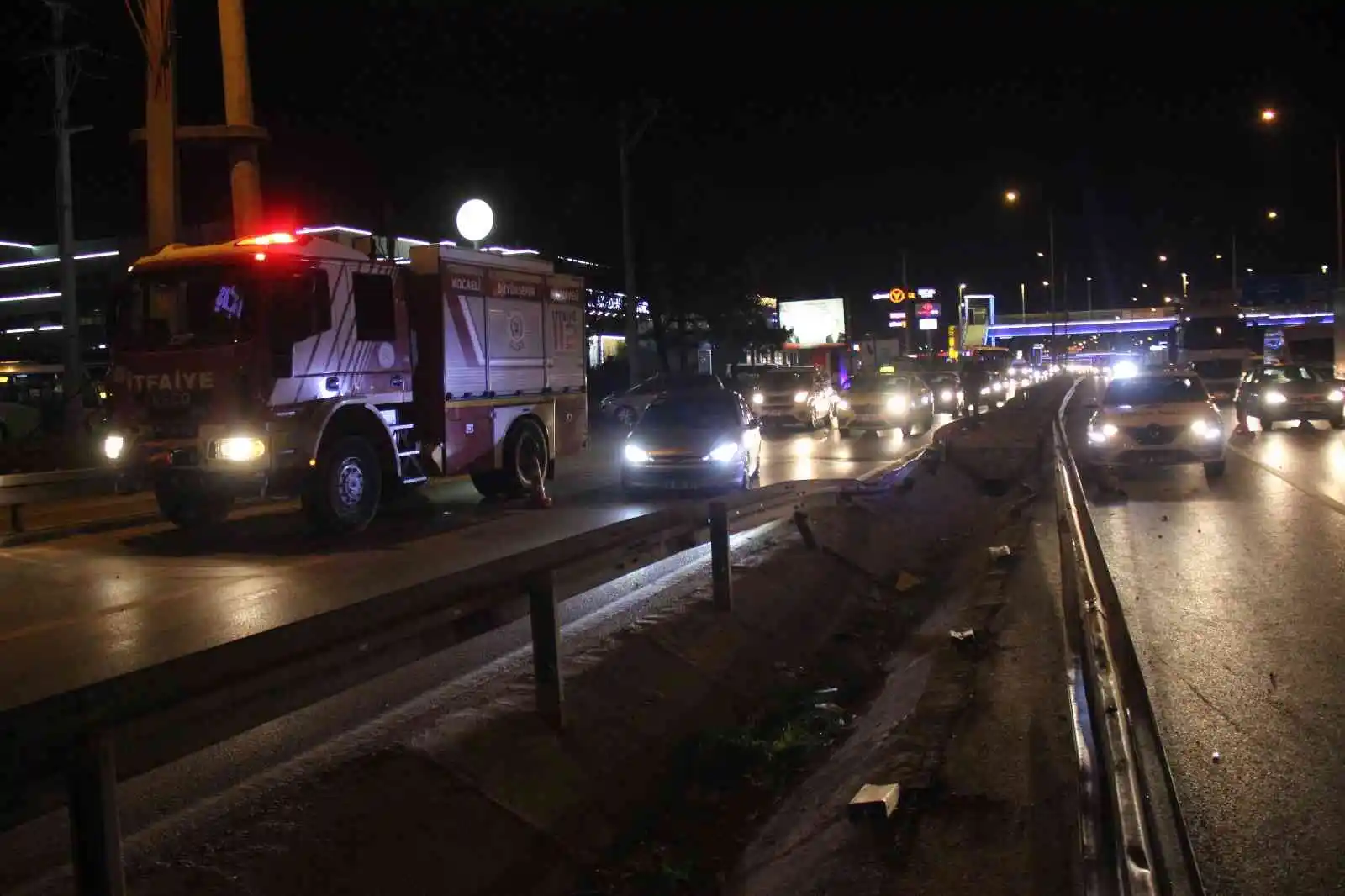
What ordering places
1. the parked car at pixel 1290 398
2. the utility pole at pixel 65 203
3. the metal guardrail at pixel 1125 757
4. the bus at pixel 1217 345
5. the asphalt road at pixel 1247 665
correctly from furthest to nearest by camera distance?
1. the bus at pixel 1217 345
2. the parked car at pixel 1290 398
3. the utility pole at pixel 65 203
4. the asphalt road at pixel 1247 665
5. the metal guardrail at pixel 1125 757

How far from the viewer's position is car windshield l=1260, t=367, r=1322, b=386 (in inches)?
1184

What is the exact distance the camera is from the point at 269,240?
1392 centimetres

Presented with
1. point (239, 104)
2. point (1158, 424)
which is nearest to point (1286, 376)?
point (1158, 424)

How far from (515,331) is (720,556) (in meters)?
9.45

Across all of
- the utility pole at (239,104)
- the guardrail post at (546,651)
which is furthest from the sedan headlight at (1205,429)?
the guardrail post at (546,651)

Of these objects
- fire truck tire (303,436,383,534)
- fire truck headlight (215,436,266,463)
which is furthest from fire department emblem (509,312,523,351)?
fire truck headlight (215,436,266,463)

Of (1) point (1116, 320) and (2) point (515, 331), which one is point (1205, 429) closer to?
(2) point (515, 331)

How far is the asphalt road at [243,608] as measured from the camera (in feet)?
18.5

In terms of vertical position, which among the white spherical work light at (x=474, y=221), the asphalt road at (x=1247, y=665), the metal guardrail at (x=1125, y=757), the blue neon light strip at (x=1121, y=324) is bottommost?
the asphalt road at (x=1247, y=665)

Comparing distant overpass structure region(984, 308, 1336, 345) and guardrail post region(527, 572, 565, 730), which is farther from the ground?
distant overpass structure region(984, 308, 1336, 345)

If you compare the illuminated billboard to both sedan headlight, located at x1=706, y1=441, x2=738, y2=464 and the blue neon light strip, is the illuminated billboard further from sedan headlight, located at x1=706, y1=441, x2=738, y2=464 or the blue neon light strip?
sedan headlight, located at x1=706, y1=441, x2=738, y2=464

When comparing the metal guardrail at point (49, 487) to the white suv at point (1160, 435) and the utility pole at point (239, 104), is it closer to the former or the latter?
the utility pole at point (239, 104)

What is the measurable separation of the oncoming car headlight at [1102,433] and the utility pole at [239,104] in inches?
507

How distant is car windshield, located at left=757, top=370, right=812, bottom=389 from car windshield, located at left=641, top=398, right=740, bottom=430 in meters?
16.5
